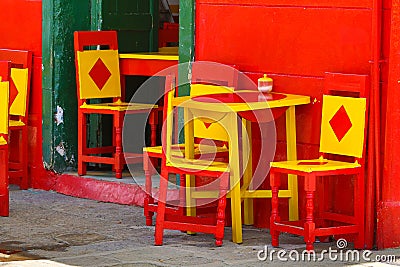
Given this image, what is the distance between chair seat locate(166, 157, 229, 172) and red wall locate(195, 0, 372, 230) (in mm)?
756

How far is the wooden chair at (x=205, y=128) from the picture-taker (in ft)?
25.2

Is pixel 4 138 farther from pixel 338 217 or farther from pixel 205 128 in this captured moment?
pixel 338 217

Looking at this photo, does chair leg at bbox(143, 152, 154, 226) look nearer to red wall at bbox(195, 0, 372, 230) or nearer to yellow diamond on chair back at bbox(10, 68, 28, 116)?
red wall at bbox(195, 0, 372, 230)

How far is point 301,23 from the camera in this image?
7.55 metres

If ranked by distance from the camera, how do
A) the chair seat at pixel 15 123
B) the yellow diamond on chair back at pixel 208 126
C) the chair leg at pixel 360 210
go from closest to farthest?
the chair leg at pixel 360 210 < the yellow diamond on chair back at pixel 208 126 < the chair seat at pixel 15 123

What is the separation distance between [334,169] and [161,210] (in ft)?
3.85

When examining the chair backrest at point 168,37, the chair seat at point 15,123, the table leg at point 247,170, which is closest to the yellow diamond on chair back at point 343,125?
the table leg at point 247,170

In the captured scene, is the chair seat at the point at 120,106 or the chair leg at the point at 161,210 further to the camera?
the chair seat at the point at 120,106

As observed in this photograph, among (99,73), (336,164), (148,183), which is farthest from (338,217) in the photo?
(99,73)

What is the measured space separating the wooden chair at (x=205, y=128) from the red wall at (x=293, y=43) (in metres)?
0.12

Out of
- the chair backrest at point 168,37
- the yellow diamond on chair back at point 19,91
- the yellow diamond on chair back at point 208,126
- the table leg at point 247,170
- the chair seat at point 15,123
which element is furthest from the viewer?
the chair backrest at point 168,37

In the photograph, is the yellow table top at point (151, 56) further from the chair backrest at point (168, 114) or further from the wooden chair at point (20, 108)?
the chair backrest at point (168, 114)

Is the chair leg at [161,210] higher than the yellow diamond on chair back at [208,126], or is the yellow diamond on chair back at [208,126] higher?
the yellow diamond on chair back at [208,126]

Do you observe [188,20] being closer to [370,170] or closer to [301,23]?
[301,23]
